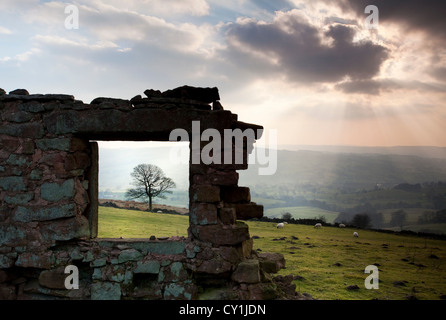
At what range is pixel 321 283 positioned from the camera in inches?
401

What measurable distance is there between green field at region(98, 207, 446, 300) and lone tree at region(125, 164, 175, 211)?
6303mm

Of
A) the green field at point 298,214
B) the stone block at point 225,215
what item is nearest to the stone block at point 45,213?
the stone block at point 225,215

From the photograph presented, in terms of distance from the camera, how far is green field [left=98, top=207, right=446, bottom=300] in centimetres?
1014

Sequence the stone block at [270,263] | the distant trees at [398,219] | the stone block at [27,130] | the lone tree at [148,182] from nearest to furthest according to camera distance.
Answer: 1. the stone block at [27,130]
2. the stone block at [270,263]
3. the lone tree at [148,182]
4. the distant trees at [398,219]

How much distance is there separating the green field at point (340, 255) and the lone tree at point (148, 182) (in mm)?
6303

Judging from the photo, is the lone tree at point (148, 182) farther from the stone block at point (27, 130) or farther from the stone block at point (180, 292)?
the stone block at point (180, 292)

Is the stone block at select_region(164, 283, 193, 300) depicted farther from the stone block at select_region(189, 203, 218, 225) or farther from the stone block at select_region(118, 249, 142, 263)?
the stone block at select_region(189, 203, 218, 225)

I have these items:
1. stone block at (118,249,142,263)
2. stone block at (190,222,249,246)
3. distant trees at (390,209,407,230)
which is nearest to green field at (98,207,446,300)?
stone block at (118,249,142,263)

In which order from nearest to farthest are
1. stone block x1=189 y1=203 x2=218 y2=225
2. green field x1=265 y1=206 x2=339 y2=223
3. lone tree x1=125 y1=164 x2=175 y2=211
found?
stone block x1=189 y1=203 x2=218 y2=225, lone tree x1=125 y1=164 x2=175 y2=211, green field x1=265 y1=206 x2=339 y2=223

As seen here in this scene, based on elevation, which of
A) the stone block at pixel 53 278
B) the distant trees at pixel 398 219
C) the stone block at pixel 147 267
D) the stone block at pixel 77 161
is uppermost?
the stone block at pixel 77 161

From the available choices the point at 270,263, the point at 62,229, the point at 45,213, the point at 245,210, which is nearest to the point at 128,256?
the point at 62,229

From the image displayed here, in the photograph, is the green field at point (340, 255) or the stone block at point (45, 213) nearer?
the stone block at point (45, 213)

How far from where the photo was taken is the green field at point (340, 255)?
10.1 metres

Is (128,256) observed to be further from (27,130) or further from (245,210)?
(27,130)
